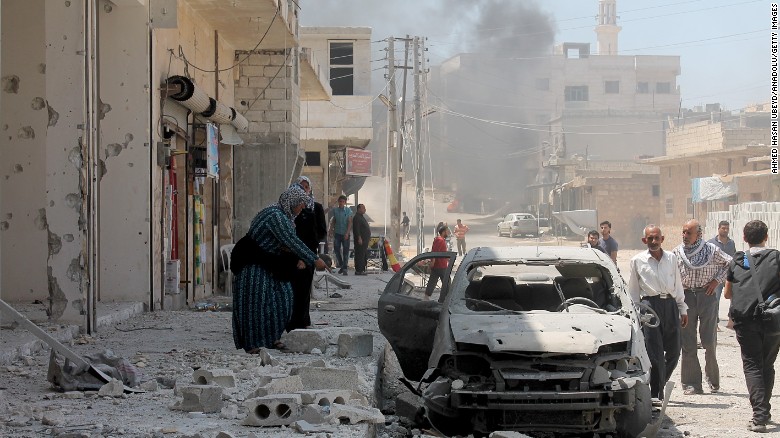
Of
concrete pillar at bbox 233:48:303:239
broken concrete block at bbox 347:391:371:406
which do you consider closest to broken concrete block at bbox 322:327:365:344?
broken concrete block at bbox 347:391:371:406

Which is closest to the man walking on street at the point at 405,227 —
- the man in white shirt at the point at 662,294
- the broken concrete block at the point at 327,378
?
the man in white shirt at the point at 662,294

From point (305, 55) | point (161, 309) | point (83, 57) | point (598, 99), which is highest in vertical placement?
point (598, 99)

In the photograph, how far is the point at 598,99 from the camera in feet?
299

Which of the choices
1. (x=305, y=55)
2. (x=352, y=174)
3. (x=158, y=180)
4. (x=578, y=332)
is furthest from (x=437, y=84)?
(x=578, y=332)

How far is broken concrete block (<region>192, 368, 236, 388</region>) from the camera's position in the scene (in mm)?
7074

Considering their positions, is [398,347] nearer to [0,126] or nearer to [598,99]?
[0,126]

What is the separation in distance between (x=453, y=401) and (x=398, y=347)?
1.70 metres

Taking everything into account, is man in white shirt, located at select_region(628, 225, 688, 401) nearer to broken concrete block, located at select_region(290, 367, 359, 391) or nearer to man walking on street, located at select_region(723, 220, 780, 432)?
man walking on street, located at select_region(723, 220, 780, 432)

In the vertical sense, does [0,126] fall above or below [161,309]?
above

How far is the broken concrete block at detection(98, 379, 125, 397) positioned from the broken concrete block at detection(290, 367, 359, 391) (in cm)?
116

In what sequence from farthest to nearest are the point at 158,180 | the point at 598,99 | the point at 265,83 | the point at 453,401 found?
1. the point at 598,99
2. the point at 265,83
3. the point at 158,180
4. the point at 453,401

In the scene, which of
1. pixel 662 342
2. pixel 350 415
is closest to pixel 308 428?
pixel 350 415

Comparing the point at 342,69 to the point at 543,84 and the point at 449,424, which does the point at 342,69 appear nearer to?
the point at 449,424

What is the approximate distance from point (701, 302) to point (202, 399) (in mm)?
5456
